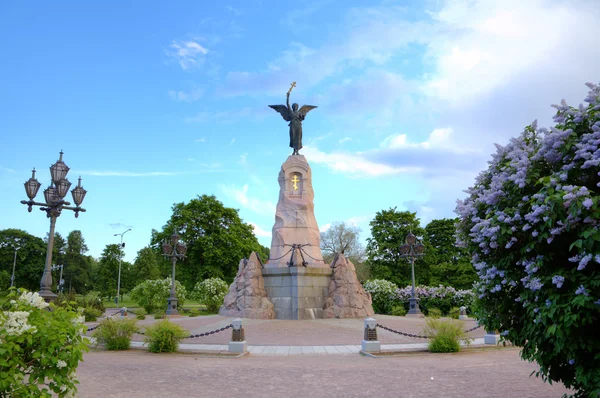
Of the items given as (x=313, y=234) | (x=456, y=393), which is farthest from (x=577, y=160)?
(x=313, y=234)

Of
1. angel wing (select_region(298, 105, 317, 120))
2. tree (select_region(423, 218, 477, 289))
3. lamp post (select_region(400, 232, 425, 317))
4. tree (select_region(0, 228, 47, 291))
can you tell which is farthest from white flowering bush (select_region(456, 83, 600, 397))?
tree (select_region(0, 228, 47, 291))

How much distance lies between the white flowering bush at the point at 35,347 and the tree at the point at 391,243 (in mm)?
41939

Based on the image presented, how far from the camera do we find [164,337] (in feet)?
46.2

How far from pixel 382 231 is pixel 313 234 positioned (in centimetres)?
2346

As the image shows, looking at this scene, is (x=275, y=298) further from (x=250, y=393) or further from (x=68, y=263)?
(x=68, y=263)

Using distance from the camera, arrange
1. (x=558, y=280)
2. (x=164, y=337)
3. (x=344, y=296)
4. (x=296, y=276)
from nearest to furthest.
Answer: (x=558, y=280)
(x=164, y=337)
(x=296, y=276)
(x=344, y=296)

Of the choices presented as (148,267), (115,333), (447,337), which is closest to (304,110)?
(447,337)

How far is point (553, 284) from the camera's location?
5.23 meters

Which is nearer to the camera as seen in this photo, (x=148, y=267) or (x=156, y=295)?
(x=156, y=295)

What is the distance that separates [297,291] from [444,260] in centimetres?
2930

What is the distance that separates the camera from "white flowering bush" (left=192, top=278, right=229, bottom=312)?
34.4m

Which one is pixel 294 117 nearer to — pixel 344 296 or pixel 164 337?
pixel 344 296

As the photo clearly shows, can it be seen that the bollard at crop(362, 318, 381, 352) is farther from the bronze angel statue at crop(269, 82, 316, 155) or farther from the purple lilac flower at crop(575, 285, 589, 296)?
the bronze angel statue at crop(269, 82, 316, 155)

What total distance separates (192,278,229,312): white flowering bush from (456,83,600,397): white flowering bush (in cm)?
3009
